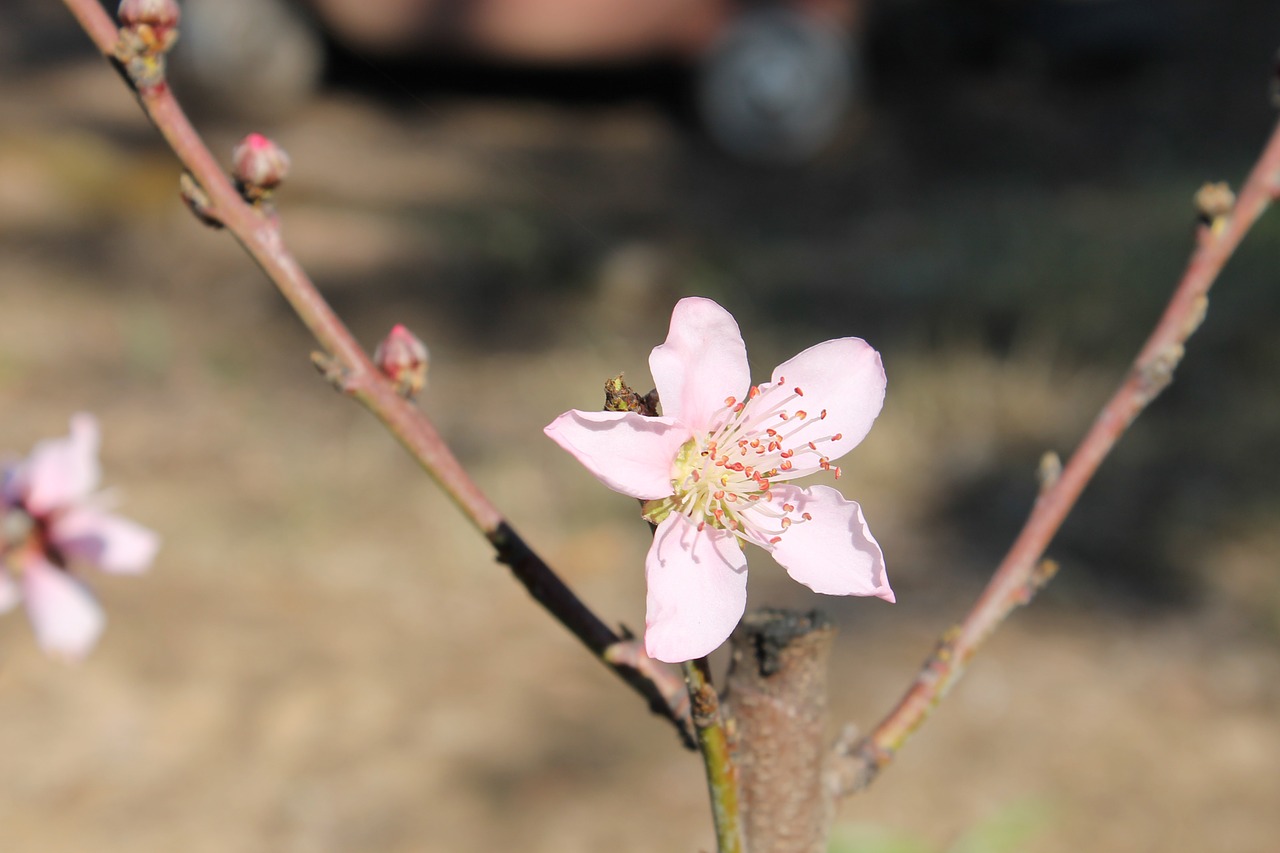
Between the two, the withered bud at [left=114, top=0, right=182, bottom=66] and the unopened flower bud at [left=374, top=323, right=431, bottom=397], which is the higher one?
the withered bud at [left=114, top=0, right=182, bottom=66]

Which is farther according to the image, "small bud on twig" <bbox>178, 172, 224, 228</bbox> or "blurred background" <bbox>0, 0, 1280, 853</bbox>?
"blurred background" <bbox>0, 0, 1280, 853</bbox>

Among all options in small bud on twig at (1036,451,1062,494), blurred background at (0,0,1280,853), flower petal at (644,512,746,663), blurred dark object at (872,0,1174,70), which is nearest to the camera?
flower petal at (644,512,746,663)

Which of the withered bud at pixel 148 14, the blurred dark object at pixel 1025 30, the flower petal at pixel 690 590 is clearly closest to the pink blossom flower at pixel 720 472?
the flower petal at pixel 690 590

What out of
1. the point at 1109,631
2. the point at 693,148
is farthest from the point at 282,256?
the point at 693,148

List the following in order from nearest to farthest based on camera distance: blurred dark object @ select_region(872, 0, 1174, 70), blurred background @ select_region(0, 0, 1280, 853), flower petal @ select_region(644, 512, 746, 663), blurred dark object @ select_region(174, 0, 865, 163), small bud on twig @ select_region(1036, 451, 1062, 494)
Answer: flower petal @ select_region(644, 512, 746, 663) < small bud on twig @ select_region(1036, 451, 1062, 494) < blurred background @ select_region(0, 0, 1280, 853) < blurred dark object @ select_region(174, 0, 865, 163) < blurred dark object @ select_region(872, 0, 1174, 70)

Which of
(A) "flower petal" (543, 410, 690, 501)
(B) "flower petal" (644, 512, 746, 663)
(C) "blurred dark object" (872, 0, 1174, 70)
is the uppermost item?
(C) "blurred dark object" (872, 0, 1174, 70)

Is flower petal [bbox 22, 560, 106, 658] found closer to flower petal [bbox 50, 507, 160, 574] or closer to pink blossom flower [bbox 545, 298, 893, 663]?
flower petal [bbox 50, 507, 160, 574]

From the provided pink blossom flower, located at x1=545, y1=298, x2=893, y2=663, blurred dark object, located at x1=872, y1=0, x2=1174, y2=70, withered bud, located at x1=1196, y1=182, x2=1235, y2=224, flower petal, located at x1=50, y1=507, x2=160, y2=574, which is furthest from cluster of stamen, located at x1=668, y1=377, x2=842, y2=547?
blurred dark object, located at x1=872, y1=0, x2=1174, y2=70

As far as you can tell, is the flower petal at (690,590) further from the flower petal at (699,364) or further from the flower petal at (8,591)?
the flower petal at (8,591)
